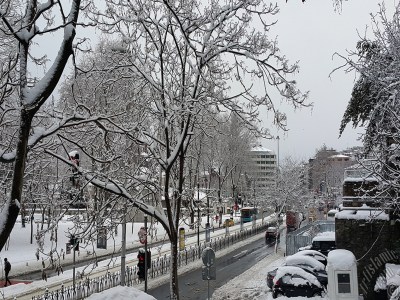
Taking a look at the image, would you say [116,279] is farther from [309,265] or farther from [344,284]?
[344,284]

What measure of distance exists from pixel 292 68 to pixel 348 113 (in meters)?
9.36

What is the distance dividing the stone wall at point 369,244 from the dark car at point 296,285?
1.78m

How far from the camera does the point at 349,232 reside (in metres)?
16.7

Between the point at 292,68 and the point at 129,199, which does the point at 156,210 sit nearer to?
the point at 129,199

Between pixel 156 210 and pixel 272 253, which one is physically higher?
pixel 156 210

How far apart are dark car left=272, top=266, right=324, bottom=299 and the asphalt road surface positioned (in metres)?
2.76

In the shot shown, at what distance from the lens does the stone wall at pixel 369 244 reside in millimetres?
16141

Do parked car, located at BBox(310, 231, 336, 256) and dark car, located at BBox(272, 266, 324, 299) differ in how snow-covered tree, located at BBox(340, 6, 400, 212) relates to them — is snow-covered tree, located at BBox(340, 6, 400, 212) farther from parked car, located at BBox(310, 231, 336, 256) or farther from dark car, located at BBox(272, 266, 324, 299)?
parked car, located at BBox(310, 231, 336, 256)

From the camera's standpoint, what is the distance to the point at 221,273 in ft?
86.7

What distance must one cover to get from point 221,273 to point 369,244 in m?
11.6

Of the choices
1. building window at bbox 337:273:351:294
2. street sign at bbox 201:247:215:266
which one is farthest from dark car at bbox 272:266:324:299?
street sign at bbox 201:247:215:266

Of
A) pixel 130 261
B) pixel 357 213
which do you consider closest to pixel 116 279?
pixel 130 261

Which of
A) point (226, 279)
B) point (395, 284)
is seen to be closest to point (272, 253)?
point (226, 279)

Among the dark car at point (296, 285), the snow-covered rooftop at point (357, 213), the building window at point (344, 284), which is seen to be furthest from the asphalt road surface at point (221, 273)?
the snow-covered rooftop at point (357, 213)
